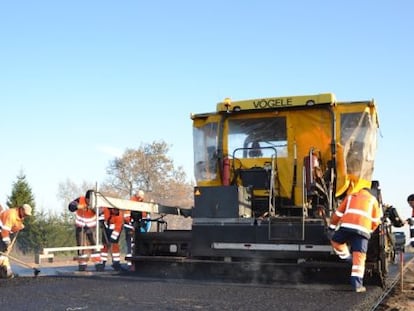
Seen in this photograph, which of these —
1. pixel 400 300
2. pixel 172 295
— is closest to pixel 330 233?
pixel 400 300

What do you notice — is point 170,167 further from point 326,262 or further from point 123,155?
point 326,262

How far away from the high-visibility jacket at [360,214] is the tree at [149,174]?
118ft

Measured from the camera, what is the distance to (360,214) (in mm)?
6461

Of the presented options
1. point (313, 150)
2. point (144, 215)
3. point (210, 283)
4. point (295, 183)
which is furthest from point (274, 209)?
point (144, 215)

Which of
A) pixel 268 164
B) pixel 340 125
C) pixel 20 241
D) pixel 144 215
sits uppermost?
pixel 340 125

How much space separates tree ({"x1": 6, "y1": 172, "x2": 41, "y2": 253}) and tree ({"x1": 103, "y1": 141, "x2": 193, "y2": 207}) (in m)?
18.9

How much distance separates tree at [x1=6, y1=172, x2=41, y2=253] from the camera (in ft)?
72.5

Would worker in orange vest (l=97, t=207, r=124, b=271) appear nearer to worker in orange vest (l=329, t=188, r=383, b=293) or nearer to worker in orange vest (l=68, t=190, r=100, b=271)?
worker in orange vest (l=68, t=190, r=100, b=271)

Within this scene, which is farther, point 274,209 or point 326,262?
point 274,209

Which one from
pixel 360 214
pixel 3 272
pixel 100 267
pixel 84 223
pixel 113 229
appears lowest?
pixel 100 267

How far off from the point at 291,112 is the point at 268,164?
2.86ft

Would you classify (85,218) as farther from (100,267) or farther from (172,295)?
(172,295)

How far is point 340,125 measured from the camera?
308 inches

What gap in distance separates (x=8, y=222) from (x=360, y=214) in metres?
5.82
